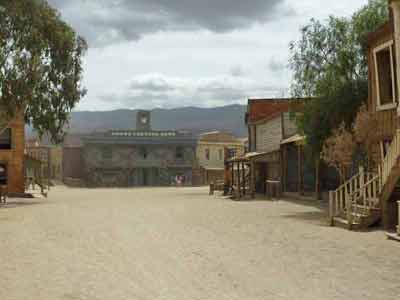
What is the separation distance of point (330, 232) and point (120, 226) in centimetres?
589

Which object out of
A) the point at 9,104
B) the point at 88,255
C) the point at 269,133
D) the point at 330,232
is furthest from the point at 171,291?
the point at 269,133

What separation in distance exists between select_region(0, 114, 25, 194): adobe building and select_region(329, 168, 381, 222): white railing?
89.9 feet

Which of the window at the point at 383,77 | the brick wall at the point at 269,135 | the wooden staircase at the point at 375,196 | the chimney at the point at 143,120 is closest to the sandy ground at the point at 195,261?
the wooden staircase at the point at 375,196

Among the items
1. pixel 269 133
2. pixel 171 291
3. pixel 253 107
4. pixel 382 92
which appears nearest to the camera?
pixel 171 291

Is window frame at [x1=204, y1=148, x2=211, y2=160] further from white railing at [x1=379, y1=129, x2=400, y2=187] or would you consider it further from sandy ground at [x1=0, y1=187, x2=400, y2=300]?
white railing at [x1=379, y1=129, x2=400, y2=187]

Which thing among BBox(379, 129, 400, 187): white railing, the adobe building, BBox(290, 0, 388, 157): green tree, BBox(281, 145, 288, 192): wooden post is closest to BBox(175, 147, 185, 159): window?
the adobe building

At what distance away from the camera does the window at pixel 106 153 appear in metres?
68.6

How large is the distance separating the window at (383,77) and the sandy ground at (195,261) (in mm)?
4242

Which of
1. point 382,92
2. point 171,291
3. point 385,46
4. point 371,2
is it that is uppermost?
point 371,2

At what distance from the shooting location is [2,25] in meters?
28.2

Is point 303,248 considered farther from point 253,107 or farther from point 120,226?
point 253,107

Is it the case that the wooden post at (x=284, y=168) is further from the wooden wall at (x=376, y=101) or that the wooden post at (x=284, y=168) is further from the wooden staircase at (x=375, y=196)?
the wooden staircase at (x=375, y=196)

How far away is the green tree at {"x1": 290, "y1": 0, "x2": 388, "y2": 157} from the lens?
22.2m

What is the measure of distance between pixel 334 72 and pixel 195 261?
546 inches
